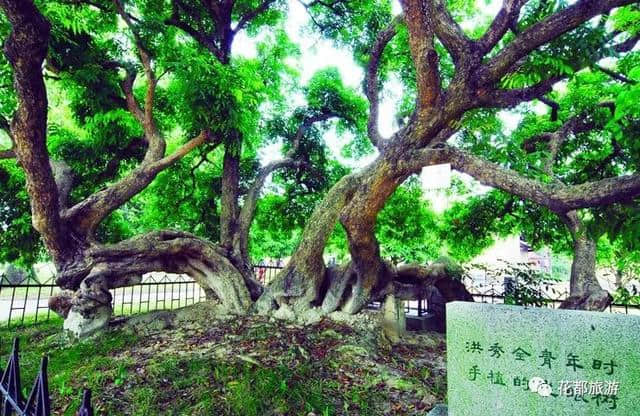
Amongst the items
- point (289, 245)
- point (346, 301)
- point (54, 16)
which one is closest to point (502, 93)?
point (346, 301)

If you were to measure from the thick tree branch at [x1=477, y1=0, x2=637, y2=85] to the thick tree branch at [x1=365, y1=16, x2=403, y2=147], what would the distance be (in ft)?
7.54

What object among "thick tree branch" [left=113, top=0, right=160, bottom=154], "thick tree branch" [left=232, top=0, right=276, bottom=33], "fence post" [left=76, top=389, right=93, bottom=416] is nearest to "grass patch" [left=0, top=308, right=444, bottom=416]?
"fence post" [left=76, top=389, right=93, bottom=416]

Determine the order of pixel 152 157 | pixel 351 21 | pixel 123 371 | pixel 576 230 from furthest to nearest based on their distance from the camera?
pixel 351 21 → pixel 152 157 → pixel 576 230 → pixel 123 371

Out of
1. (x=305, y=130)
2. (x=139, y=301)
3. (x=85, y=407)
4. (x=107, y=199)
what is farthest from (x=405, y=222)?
(x=85, y=407)

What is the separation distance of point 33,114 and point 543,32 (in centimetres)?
603

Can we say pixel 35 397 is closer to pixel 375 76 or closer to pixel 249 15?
pixel 375 76

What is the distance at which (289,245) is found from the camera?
1888cm

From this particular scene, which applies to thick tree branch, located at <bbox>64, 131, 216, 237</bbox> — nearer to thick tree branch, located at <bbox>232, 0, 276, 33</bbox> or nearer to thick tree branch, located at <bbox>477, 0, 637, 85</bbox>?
thick tree branch, located at <bbox>232, 0, 276, 33</bbox>

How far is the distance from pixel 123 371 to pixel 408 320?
5843 millimetres

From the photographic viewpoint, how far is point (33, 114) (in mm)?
4590

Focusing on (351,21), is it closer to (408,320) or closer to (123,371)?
(408,320)

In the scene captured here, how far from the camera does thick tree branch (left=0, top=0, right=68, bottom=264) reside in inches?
153

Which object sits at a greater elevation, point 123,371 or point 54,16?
point 54,16

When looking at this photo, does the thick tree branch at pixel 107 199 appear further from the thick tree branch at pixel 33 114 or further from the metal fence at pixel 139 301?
the metal fence at pixel 139 301
